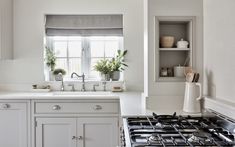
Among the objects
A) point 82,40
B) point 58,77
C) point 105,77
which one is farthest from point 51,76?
point 105,77

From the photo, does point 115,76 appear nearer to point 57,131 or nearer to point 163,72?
point 57,131

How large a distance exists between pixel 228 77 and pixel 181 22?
2.65 ft

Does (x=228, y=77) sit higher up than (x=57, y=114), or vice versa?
(x=228, y=77)

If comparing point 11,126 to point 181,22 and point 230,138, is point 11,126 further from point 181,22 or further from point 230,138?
point 230,138

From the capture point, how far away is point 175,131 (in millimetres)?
1500

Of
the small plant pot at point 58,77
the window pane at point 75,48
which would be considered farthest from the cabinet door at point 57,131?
the window pane at point 75,48

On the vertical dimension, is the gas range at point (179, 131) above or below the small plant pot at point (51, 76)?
below

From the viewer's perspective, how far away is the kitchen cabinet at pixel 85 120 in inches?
124

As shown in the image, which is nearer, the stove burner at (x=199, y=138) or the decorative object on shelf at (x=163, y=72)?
the stove burner at (x=199, y=138)

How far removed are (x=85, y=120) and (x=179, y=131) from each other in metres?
1.80

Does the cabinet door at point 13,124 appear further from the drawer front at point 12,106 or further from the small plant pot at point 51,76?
the small plant pot at point 51,76

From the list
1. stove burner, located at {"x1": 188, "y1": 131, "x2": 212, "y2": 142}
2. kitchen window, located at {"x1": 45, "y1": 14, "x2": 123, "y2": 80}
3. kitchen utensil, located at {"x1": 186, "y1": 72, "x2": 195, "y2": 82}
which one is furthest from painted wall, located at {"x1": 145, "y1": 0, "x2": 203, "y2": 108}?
kitchen window, located at {"x1": 45, "y1": 14, "x2": 123, "y2": 80}

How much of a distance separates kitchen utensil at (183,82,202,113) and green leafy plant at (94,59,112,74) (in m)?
1.69

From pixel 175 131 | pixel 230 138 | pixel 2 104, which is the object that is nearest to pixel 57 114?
pixel 2 104
